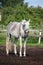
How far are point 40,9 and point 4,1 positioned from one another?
71.6 ft

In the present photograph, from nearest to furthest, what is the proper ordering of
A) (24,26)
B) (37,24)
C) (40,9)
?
(24,26)
(37,24)
(40,9)

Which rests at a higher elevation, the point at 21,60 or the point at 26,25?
the point at 26,25

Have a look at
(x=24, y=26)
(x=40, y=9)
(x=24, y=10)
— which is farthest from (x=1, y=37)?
(x=40, y=9)

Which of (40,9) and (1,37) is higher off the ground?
(40,9)

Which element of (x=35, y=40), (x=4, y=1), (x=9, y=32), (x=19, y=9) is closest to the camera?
(x=9, y=32)

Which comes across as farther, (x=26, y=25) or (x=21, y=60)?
(x=26, y=25)

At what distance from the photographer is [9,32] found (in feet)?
52.5

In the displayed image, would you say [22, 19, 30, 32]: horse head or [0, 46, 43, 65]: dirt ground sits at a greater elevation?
[22, 19, 30, 32]: horse head

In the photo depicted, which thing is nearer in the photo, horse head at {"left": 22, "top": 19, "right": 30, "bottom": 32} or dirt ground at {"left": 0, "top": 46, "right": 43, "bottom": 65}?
dirt ground at {"left": 0, "top": 46, "right": 43, "bottom": 65}

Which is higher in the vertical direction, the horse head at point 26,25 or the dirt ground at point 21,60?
the horse head at point 26,25

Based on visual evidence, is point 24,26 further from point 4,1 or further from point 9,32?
point 4,1

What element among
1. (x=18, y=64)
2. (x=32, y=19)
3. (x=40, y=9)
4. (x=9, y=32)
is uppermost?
(x=40, y=9)

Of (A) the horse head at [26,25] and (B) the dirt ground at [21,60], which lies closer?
(B) the dirt ground at [21,60]

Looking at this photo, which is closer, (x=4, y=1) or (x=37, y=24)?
(x=37, y=24)
